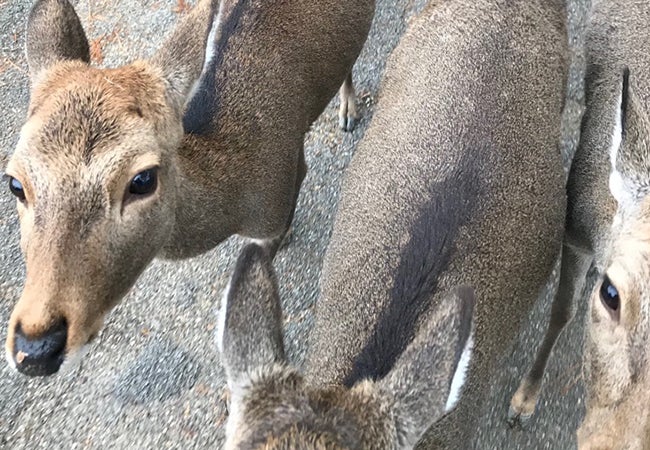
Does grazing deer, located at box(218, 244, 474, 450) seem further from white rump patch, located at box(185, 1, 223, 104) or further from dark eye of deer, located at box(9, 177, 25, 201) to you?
white rump patch, located at box(185, 1, 223, 104)

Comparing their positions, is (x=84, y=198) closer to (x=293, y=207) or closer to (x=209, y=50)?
(x=209, y=50)

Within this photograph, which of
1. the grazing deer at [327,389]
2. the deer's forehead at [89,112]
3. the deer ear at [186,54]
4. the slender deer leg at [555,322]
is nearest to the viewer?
the grazing deer at [327,389]

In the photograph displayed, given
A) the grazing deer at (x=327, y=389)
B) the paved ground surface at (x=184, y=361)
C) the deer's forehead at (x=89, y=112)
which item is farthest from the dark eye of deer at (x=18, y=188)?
the paved ground surface at (x=184, y=361)

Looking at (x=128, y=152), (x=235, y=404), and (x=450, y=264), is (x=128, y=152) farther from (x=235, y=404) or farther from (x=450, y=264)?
(x=450, y=264)

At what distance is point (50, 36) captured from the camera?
3322 mm

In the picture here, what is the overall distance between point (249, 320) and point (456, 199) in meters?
1.22

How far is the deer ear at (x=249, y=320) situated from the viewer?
216 cm

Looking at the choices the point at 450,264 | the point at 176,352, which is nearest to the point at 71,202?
the point at 450,264

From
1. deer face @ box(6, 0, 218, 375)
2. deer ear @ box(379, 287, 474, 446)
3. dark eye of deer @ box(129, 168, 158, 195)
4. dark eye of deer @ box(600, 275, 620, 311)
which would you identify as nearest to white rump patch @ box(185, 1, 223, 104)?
deer face @ box(6, 0, 218, 375)

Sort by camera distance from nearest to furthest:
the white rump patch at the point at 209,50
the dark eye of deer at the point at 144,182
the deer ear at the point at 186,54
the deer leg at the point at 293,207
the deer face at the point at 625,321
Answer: the deer face at the point at 625,321, the dark eye of deer at the point at 144,182, the deer ear at the point at 186,54, the white rump patch at the point at 209,50, the deer leg at the point at 293,207

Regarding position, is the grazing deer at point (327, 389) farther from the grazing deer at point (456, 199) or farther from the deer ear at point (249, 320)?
the grazing deer at point (456, 199)

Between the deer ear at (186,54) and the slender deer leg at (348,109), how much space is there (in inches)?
66.3

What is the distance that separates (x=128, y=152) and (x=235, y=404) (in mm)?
1163

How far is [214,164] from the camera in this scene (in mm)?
3438
